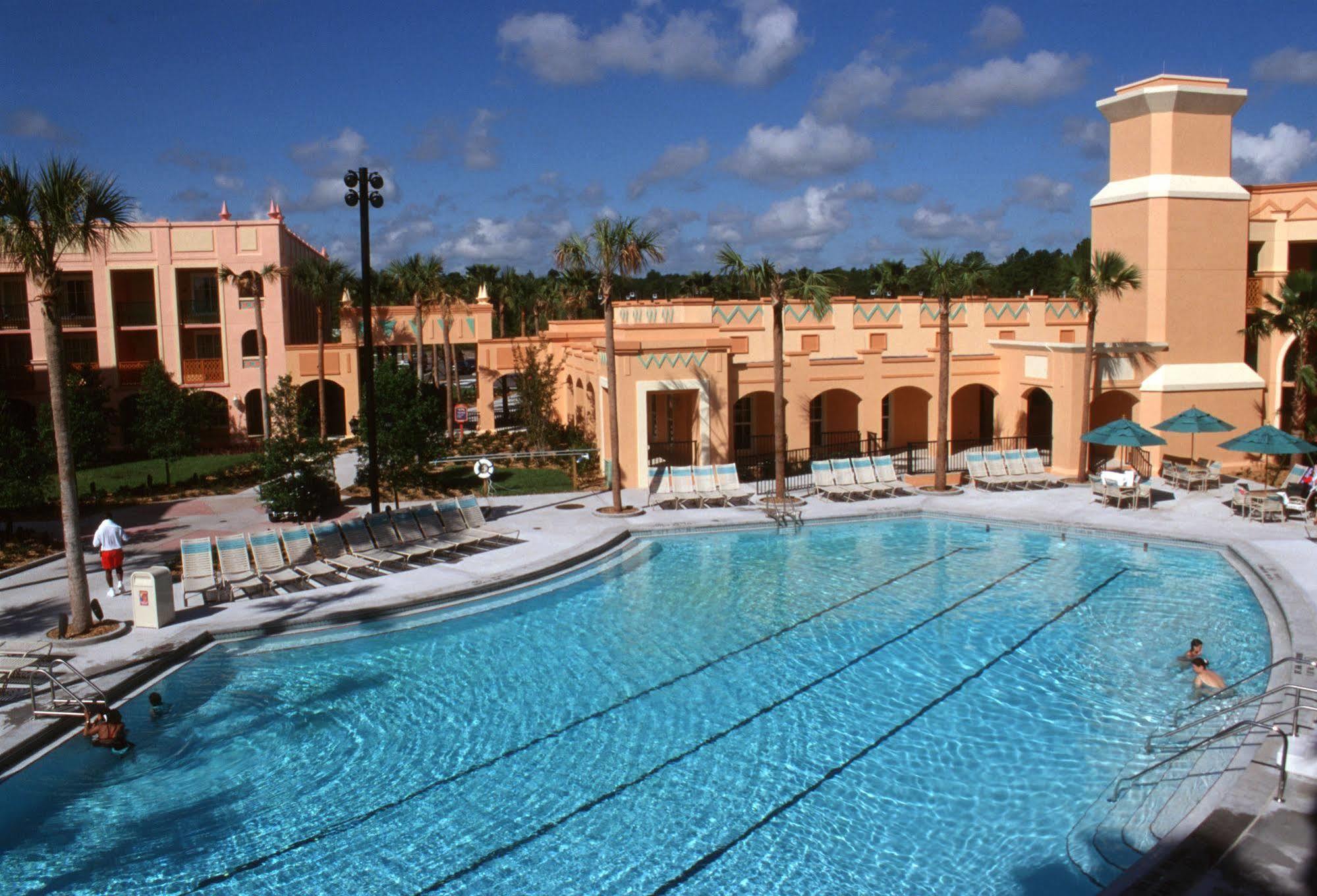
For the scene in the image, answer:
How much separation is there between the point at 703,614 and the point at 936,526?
27.5 feet

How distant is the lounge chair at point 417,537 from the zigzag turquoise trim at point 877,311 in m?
17.7

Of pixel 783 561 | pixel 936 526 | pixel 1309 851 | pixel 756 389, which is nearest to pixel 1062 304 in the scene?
pixel 756 389

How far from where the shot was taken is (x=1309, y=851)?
300 inches

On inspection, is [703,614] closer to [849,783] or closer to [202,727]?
[849,783]

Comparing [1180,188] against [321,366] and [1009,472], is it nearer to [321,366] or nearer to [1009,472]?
[1009,472]

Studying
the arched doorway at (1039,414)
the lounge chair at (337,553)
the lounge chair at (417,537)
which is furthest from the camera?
the arched doorway at (1039,414)

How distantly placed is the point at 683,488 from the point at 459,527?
5984 millimetres

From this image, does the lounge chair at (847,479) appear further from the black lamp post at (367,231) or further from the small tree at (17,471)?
the small tree at (17,471)

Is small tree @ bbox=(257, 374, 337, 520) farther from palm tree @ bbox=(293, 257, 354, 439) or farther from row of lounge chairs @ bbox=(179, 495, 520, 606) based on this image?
palm tree @ bbox=(293, 257, 354, 439)

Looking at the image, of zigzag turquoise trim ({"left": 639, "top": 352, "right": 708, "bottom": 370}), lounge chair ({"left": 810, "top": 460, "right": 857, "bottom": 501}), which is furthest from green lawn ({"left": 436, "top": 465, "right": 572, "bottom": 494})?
lounge chair ({"left": 810, "top": 460, "right": 857, "bottom": 501})

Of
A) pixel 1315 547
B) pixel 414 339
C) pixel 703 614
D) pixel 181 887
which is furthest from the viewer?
pixel 414 339

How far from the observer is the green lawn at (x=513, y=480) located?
26.2m

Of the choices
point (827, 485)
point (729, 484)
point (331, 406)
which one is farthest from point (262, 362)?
point (827, 485)

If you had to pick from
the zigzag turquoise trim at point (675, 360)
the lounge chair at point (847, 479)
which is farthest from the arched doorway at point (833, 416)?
the zigzag turquoise trim at point (675, 360)
